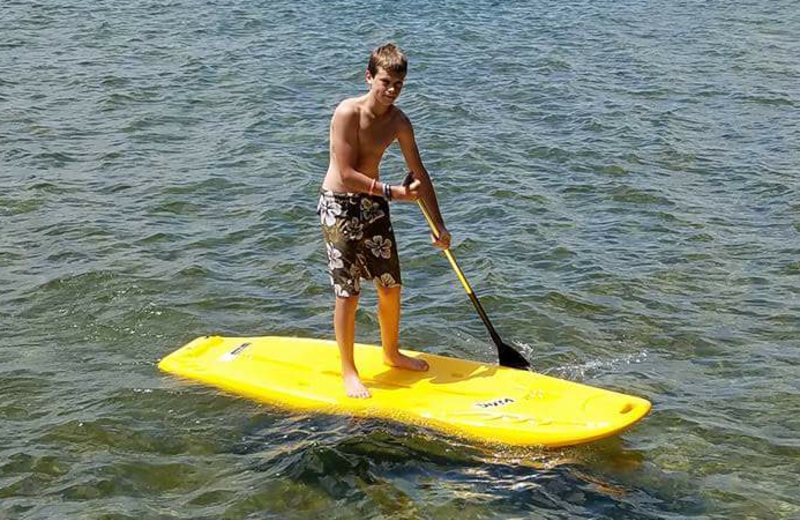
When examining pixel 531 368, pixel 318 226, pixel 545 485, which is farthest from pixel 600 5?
pixel 545 485

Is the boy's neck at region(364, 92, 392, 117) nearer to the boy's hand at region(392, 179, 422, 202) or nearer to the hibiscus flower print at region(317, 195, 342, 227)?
the boy's hand at region(392, 179, 422, 202)

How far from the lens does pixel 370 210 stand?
19.6 ft

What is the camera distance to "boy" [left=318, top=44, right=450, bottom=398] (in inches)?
224

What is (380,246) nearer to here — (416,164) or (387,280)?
(387,280)

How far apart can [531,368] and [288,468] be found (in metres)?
1.96

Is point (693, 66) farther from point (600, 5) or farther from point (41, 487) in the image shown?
A: point (41, 487)

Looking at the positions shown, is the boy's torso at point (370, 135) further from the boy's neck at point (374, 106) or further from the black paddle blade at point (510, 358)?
the black paddle blade at point (510, 358)

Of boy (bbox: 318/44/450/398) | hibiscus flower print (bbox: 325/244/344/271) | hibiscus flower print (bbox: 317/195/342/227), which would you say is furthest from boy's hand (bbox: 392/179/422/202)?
hibiscus flower print (bbox: 325/244/344/271)

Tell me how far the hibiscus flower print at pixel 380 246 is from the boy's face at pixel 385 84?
31.0 inches

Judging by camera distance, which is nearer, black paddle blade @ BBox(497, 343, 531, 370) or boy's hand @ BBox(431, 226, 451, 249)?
boy's hand @ BBox(431, 226, 451, 249)

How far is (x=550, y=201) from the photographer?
32.4ft

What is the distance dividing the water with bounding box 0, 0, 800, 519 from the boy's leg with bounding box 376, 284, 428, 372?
54cm

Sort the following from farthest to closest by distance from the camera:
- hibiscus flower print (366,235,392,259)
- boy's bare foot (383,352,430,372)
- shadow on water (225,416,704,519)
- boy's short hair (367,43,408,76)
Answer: boy's bare foot (383,352,430,372)
hibiscus flower print (366,235,392,259)
boy's short hair (367,43,408,76)
shadow on water (225,416,704,519)

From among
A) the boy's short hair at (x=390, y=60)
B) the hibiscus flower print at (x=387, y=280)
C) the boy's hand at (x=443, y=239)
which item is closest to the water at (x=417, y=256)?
the hibiscus flower print at (x=387, y=280)
